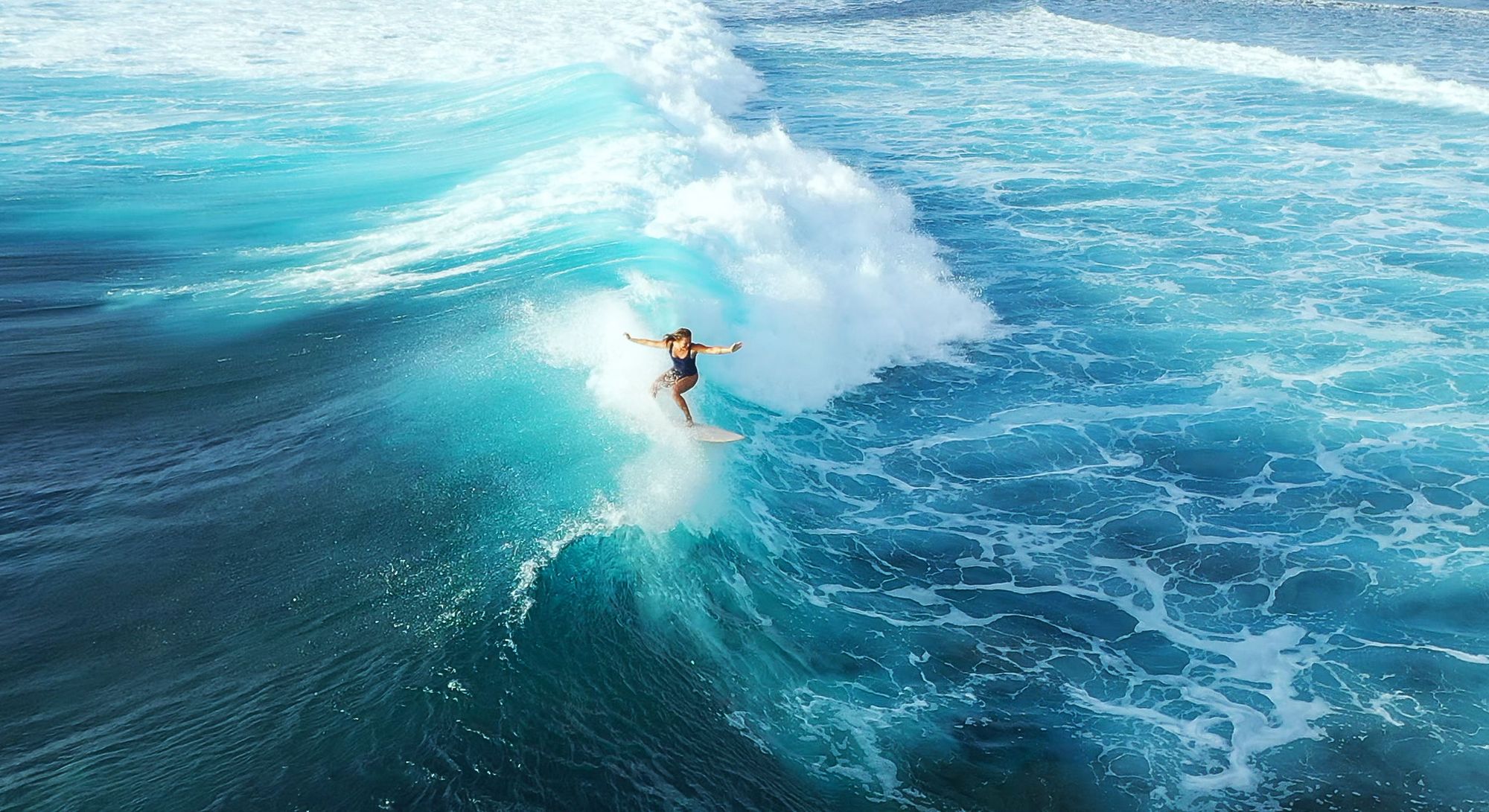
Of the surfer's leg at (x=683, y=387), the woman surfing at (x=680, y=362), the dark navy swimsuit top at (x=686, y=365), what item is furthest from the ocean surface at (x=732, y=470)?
the dark navy swimsuit top at (x=686, y=365)

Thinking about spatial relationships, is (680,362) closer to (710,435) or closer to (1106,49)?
(710,435)

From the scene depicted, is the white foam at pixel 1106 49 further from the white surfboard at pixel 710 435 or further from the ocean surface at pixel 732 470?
the white surfboard at pixel 710 435

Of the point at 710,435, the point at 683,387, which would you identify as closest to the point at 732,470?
the point at 710,435

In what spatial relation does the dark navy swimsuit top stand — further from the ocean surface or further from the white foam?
the white foam

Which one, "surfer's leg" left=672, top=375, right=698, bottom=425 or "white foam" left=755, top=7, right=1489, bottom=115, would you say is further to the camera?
"white foam" left=755, top=7, right=1489, bottom=115


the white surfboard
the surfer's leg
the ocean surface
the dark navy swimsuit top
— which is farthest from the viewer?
the white surfboard

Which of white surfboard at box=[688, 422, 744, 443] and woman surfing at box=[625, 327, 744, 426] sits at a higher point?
woman surfing at box=[625, 327, 744, 426]

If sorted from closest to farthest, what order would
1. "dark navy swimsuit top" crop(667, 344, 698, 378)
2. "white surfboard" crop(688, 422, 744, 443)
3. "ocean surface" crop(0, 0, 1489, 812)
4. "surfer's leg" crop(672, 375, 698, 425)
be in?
"ocean surface" crop(0, 0, 1489, 812)
"dark navy swimsuit top" crop(667, 344, 698, 378)
"surfer's leg" crop(672, 375, 698, 425)
"white surfboard" crop(688, 422, 744, 443)

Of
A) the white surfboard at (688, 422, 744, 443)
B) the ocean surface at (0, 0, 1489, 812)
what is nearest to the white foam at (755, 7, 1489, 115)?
the ocean surface at (0, 0, 1489, 812)
